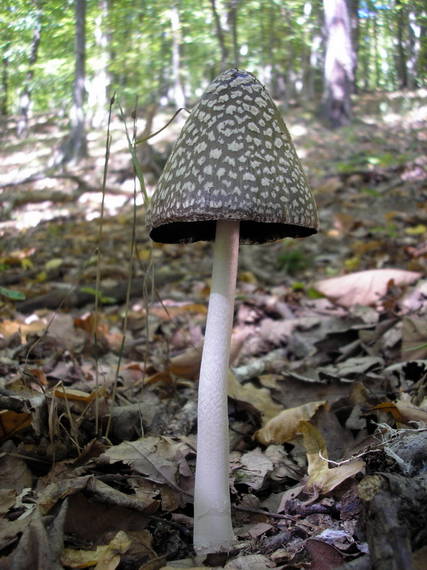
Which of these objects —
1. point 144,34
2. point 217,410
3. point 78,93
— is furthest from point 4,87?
point 217,410

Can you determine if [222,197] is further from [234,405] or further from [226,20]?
[226,20]

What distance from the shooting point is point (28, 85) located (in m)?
4.64

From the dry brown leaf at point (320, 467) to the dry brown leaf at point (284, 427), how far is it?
10.1 inches

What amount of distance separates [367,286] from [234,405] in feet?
8.03

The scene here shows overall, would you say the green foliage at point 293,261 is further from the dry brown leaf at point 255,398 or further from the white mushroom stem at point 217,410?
the white mushroom stem at point 217,410

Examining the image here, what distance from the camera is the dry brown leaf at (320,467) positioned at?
8.11 ft

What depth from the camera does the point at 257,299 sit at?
584cm

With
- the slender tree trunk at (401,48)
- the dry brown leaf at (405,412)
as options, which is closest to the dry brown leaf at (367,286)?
the slender tree trunk at (401,48)

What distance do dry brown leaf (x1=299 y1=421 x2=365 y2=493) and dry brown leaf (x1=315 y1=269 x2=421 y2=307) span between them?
2.67 m

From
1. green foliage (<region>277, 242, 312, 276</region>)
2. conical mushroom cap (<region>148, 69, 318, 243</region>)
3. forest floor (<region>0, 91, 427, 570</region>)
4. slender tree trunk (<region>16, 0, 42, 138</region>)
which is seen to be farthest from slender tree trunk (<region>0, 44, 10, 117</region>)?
green foliage (<region>277, 242, 312, 276</region>)

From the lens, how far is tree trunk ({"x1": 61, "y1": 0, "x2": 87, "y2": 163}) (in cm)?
443

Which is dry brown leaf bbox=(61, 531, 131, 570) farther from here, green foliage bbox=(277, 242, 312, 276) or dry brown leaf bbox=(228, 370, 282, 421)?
green foliage bbox=(277, 242, 312, 276)

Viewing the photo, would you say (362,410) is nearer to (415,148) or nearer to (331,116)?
(415,148)

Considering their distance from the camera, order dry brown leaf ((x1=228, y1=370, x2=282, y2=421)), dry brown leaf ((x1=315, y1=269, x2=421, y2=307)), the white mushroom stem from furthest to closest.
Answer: dry brown leaf ((x1=315, y1=269, x2=421, y2=307)) → dry brown leaf ((x1=228, y1=370, x2=282, y2=421)) → the white mushroom stem
